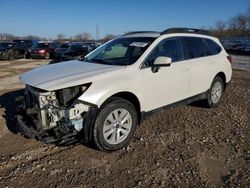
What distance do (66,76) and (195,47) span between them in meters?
2.98

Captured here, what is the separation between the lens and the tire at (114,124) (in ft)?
12.7

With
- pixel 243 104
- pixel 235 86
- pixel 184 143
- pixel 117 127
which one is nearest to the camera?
pixel 117 127

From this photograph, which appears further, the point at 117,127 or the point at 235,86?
the point at 235,86

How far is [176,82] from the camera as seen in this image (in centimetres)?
495

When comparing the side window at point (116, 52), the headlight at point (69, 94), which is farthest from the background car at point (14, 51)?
the headlight at point (69, 94)

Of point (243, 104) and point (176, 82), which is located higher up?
point (176, 82)

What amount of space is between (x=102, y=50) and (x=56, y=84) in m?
2.08

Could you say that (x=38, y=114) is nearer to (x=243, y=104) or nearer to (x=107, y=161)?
(x=107, y=161)

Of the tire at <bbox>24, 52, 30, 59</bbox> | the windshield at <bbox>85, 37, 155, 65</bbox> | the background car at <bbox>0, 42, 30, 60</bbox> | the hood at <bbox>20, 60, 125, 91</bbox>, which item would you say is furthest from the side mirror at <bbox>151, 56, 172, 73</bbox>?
the tire at <bbox>24, 52, 30, 59</bbox>

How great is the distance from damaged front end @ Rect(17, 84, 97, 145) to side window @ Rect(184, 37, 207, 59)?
255 cm

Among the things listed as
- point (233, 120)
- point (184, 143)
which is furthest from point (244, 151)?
point (233, 120)

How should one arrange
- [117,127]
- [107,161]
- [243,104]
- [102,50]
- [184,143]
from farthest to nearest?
[243,104]
[102,50]
[184,143]
[117,127]
[107,161]

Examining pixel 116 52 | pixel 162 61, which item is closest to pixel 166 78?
pixel 162 61

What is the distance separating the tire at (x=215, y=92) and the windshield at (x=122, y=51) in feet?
7.36
